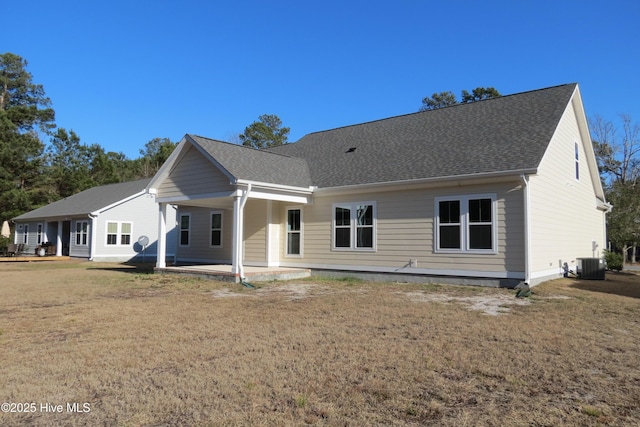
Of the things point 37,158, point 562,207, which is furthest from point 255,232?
point 37,158

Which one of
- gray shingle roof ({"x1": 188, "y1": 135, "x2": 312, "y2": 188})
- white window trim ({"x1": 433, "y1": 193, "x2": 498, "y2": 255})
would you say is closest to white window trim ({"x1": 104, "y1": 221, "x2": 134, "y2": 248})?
gray shingle roof ({"x1": 188, "y1": 135, "x2": 312, "y2": 188})

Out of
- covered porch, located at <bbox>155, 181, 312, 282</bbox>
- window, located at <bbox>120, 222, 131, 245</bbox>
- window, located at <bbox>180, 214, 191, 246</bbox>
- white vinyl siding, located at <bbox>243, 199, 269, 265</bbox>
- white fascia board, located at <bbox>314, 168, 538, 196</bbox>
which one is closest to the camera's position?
white fascia board, located at <bbox>314, 168, 538, 196</bbox>

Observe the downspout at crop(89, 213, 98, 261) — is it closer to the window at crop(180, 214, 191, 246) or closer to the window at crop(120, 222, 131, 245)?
the window at crop(120, 222, 131, 245)

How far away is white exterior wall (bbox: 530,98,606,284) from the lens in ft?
38.9

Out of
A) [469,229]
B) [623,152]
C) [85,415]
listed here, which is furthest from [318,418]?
[623,152]

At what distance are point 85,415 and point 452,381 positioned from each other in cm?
334

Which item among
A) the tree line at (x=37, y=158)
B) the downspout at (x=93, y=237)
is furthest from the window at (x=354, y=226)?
the tree line at (x=37, y=158)

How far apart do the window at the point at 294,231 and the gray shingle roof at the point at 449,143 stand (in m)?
1.41

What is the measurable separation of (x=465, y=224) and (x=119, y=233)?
71.4 ft

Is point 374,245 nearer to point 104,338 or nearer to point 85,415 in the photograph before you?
point 104,338

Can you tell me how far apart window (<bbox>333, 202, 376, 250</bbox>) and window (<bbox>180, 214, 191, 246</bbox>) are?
8005mm

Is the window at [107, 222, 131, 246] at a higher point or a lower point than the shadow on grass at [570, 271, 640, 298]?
higher

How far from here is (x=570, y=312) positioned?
803 centimetres

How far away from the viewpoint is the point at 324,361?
16.6 ft
